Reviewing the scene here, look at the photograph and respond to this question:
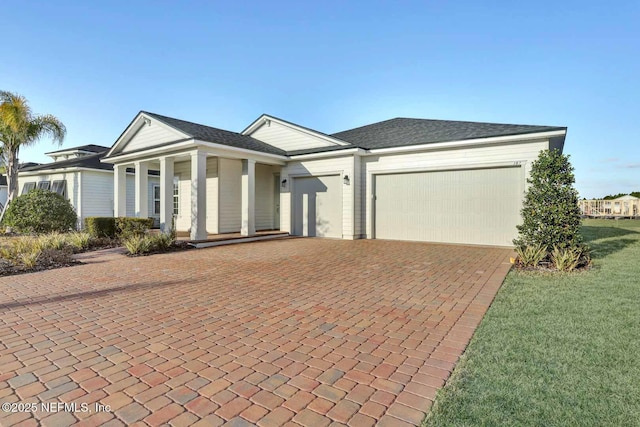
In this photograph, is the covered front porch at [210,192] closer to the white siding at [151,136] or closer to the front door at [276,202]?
the front door at [276,202]

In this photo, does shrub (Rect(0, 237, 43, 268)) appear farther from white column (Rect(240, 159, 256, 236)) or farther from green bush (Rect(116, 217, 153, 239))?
white column (Rect(240, 159, 256, 236))

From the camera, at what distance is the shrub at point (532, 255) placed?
275 inches

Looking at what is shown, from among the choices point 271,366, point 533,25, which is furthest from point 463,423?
point 533,25

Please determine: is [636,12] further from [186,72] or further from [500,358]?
[186,72]

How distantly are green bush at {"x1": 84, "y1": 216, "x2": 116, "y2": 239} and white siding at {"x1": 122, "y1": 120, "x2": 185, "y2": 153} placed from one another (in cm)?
329

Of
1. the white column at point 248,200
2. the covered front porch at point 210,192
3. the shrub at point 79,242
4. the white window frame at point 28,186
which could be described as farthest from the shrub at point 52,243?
the white window frame at point 28,186

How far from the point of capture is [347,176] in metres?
12.3

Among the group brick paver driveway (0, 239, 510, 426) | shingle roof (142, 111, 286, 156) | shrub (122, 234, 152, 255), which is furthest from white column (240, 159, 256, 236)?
brick paver driveway (0, 239, 510, 426)

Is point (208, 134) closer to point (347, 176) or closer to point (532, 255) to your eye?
point (347, 176)

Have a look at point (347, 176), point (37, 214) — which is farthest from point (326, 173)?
point (37, 214)

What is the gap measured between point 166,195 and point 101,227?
238cm

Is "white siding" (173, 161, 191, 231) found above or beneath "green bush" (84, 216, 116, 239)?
above

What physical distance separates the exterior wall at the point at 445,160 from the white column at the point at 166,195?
23.3 ft

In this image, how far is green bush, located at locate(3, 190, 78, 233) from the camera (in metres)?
12.5
